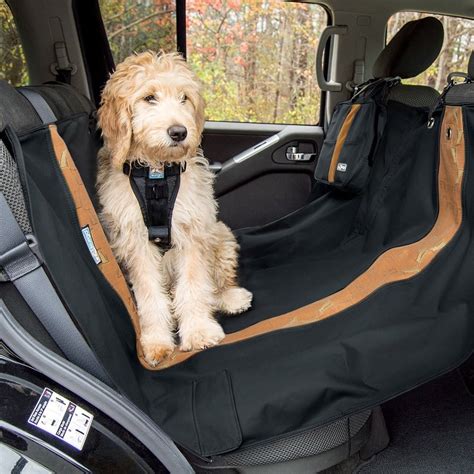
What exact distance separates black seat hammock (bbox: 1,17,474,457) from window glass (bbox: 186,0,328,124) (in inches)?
71.3

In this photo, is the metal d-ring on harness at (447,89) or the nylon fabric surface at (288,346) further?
the metal d-ring on harness at (447,89)

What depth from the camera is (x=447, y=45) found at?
3859mm

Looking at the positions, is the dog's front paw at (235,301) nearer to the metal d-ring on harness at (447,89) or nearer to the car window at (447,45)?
the metal d-ring on harness at (447,89)

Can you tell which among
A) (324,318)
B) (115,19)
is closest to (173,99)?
(324,318)

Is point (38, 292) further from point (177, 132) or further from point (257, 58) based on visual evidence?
point (257, 58)

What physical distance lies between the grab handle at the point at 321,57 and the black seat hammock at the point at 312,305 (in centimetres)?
89

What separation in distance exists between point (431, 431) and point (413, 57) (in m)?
1.63

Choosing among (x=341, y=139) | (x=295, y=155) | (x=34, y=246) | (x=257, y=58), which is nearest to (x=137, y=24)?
(x=295, y=155)

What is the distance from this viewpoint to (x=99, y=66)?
3.12 m

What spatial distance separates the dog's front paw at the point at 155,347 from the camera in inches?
78.4

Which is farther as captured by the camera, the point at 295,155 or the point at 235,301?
the point at 295,155

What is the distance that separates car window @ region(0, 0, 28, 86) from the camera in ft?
8.58

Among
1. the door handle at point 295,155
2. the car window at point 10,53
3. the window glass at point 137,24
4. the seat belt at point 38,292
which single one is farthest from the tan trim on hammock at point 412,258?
the window glass at point 137,24

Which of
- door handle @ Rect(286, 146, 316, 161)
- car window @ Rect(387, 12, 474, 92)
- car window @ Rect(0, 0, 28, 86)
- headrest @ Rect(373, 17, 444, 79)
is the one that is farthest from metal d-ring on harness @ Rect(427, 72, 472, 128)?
car window @ Rect(0, 0, 28, 86)
